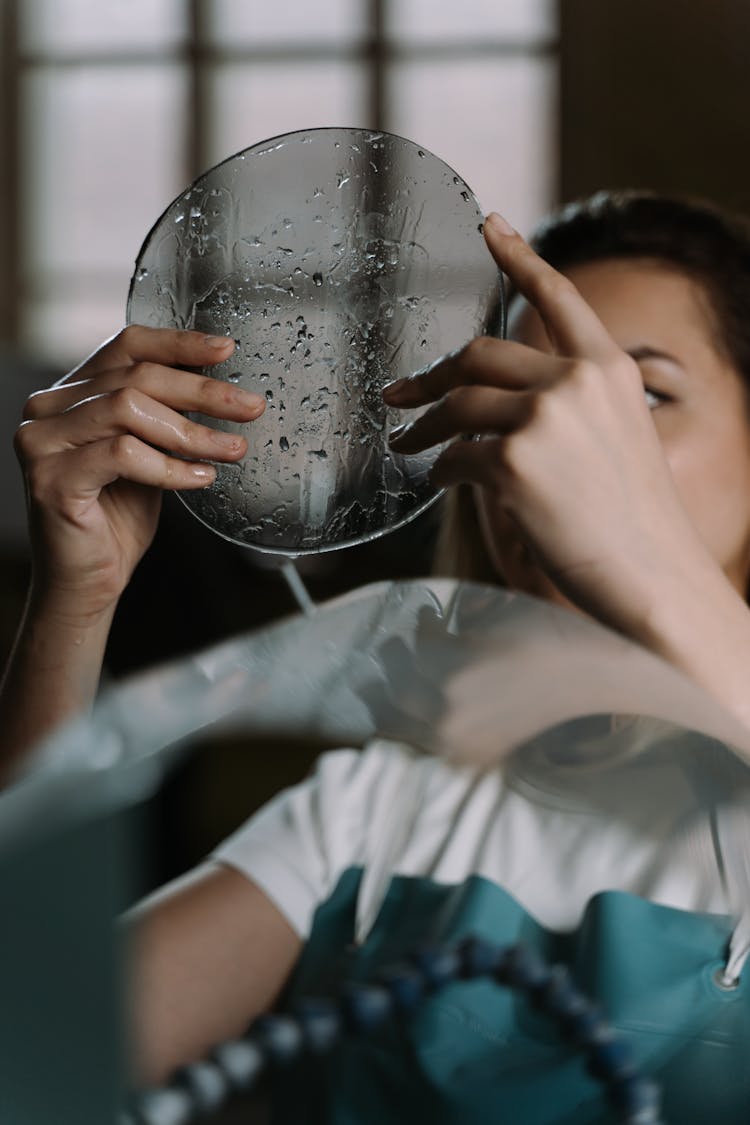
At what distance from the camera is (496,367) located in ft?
0.91

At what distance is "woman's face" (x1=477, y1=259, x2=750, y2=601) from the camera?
1.36 ft

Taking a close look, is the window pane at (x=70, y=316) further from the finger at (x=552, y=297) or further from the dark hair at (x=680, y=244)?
the finger at (x=552, y=297)

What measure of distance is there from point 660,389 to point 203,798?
25cm

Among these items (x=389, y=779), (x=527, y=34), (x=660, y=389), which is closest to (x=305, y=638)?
(x=389, y=779)

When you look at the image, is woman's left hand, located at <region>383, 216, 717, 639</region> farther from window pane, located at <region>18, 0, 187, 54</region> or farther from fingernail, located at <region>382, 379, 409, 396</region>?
window pane, located at <region>18, 0, 187, 54</region>

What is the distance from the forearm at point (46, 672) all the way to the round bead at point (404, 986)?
142mm

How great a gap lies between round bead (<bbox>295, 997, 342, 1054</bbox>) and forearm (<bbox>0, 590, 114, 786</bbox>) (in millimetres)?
139

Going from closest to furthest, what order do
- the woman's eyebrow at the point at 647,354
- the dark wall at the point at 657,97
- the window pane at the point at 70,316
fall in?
the woman's eyebrow at the point at 647,354 → the dark wall at the point at 657,97 → the window pane at the point at 70,316

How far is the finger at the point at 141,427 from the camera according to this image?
30 centimetres

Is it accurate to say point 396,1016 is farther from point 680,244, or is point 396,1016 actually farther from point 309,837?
point 680,244

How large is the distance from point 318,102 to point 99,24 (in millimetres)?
542

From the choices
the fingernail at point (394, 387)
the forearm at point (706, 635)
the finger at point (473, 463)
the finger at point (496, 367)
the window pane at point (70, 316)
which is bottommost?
the window pane at point (70, 316)

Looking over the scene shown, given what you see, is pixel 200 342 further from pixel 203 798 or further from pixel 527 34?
pixel 527 34

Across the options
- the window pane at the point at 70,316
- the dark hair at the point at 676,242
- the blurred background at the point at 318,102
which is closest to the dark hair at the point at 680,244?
the dark hair at the point at 676,242
